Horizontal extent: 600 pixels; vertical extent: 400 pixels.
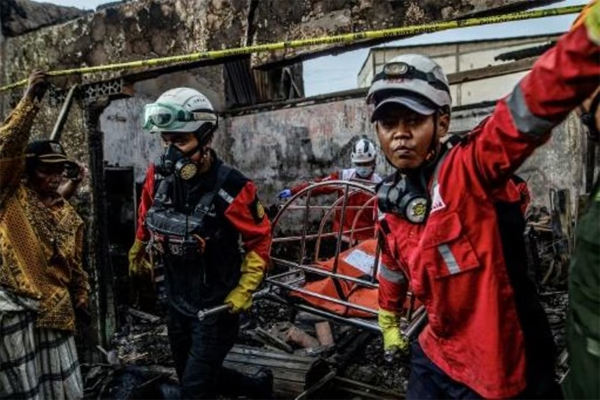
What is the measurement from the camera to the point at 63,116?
5.16m

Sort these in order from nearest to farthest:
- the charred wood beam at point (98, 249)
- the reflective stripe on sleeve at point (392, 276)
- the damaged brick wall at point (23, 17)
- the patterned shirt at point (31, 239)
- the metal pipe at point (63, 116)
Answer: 1. the reflective stripe on sleeve at point (392, 276)
2. the patterned shirt at point (31, 239)
3. the metal pipe at point (63, 116)
4. the charred wood beam at point (98, 249)
5. the damaged brick wall at point (23, 17)

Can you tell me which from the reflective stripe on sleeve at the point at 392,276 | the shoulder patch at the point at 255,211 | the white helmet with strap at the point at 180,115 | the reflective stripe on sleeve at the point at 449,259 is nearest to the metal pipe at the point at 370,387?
the shoulder patch at the point at 255,211

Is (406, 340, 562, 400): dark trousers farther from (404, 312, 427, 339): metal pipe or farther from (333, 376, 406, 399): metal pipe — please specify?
(333, 376, 406, 399): metal pipe

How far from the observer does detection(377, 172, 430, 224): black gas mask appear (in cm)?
201

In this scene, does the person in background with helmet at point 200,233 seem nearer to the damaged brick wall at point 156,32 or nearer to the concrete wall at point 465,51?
the damaged brick wall at point 156,32

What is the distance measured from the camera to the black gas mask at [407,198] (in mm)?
2008

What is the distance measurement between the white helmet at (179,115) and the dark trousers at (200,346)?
4.03ft

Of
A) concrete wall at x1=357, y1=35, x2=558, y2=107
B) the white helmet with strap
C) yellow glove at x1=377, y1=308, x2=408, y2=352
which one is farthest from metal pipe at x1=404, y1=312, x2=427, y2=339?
concrete wall at x1=357, y1=35, x2=558, y2=107

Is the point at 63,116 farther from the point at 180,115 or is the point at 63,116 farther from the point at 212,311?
the point at 212,311

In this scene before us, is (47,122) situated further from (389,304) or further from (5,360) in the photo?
(389,304)

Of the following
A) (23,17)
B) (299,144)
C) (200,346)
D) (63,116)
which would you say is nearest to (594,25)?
(200,346)

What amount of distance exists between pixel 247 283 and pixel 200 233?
0.46 meters

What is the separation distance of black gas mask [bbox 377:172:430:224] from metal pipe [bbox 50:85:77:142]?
12.9 ft

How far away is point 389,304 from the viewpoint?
8.72ft
